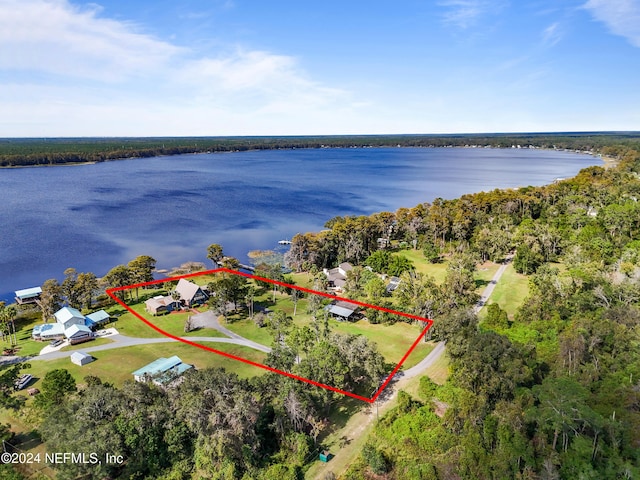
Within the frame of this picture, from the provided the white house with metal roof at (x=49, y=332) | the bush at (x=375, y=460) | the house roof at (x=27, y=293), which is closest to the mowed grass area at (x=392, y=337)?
the bush at (x=375, y=460)

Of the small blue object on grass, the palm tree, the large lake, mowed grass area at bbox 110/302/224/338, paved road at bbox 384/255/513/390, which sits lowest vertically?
the small blue object on grass

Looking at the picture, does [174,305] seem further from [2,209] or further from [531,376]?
[2,209]

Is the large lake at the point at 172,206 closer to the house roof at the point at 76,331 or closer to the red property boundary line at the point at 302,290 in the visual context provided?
→ the red property boundary line at the point at 302,290

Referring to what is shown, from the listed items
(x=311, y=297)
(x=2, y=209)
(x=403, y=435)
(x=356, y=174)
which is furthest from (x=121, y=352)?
(x=356, y=174)

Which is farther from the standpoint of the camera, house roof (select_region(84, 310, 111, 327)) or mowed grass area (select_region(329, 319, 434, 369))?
house roof (select_region(84, 310, 111, 327))

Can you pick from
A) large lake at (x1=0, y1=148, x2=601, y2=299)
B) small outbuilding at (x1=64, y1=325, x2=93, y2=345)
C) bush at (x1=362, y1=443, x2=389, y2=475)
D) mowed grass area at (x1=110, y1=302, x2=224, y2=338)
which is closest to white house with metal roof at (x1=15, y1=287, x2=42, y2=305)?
large lake at (x1=0, y1=148, x2=601, y2=299)

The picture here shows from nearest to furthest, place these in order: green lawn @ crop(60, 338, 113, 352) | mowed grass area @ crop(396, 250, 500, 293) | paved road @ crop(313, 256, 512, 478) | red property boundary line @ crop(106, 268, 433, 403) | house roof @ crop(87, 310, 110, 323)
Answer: paved road @ crop(313, 256, 512, 478), red property boundary line @ crop(106, 268, 433, 403), green lawn @ crop(60, 338, 113, 352), house roof @ crop(87, 310, 110, 323), mowed grass area @ crop(396, 250, 500, 293)

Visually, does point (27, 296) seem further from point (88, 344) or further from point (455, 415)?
point (455, 415)

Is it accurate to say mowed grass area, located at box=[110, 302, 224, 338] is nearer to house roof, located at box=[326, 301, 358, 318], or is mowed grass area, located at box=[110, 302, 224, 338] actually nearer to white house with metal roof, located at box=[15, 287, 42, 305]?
house roof, located at box=[326, 301, 358, 318]
